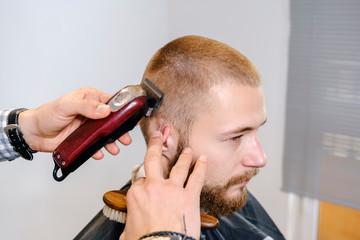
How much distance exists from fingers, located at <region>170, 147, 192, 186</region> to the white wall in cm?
97

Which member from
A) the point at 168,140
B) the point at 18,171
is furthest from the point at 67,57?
the point at 168,140

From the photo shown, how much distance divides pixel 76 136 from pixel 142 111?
192mm

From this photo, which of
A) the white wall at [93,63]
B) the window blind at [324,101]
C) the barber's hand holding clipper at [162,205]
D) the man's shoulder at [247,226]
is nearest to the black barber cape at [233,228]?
the man's shoulder at [247,226]

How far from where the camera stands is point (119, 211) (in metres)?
1.29

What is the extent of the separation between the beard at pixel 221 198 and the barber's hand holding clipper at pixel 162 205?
0.25 meters

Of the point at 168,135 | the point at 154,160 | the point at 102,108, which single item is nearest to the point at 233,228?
the point at 168,135

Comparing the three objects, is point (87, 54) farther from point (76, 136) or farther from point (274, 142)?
point (274, 142)

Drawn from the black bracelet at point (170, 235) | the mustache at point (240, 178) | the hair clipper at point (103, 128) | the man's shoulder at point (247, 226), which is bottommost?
the man's shoulder at point (247, 226)

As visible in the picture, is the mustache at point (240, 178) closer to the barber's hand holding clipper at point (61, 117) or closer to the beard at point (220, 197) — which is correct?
the beard at point (220, 197)

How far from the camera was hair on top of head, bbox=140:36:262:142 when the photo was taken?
4.04ft

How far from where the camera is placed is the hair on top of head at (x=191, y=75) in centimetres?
123

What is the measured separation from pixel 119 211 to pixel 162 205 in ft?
1.10

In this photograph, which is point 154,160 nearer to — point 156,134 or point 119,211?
point 156,134

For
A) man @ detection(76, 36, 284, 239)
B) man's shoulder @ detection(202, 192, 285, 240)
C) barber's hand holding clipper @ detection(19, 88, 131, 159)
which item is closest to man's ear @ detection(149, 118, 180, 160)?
man @ detection(76, 36, 284, 239)
